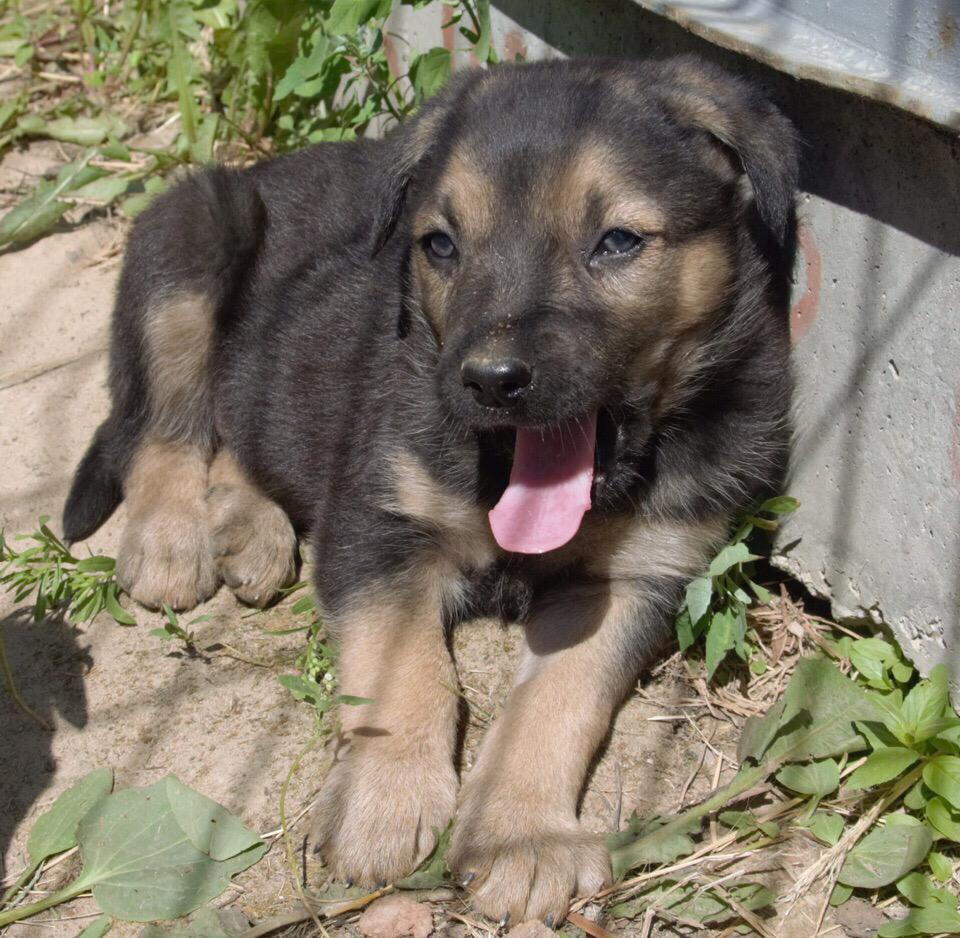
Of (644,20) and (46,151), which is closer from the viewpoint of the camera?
(644,20)

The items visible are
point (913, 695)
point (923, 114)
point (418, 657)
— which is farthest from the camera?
point (418, 657)

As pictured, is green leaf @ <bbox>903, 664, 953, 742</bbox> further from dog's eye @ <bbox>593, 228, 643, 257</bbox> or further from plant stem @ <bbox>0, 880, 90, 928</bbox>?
plant stem @ <bbox>0, 880, 90, 928</bbox>

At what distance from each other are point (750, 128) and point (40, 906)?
7.79ft

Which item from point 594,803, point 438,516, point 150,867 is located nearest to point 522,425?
point 438,516

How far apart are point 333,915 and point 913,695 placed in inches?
55.6

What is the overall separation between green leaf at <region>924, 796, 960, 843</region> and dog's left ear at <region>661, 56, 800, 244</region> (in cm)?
134

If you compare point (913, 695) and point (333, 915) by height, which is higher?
point (913, 695)

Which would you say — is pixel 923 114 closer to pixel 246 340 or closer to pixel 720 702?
pixel 720 702

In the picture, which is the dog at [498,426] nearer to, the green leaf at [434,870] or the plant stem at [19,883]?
the green leaf at [434,870]

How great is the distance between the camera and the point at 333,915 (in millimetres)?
2584

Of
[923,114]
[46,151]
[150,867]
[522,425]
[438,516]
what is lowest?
[46,151]

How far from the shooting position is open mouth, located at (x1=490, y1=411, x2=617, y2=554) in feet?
9.22

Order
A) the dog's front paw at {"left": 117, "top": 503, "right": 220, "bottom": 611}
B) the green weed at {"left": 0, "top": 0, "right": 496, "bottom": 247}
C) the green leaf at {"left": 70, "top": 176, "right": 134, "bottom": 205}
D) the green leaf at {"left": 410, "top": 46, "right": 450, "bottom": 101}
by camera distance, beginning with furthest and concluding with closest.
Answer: the green leaf at {"left": 70, "top": 176, "right": 134, "bottom": 205} < the green weed at {"left": 0, "top": 0, "right": 496, "bottom": 247} < the green leaf at {"left": 410, "top": 46, "right": 450, "bottom": 101} < the dog's front paw at {"left": 117, "top": 503, "right": 220, "bottom": 611}

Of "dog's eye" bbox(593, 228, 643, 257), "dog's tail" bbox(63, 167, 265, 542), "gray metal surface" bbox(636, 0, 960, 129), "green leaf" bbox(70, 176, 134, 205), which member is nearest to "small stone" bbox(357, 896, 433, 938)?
"dog's eye" bbox(593, 228, 643, 257)
